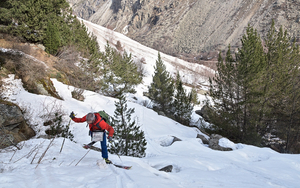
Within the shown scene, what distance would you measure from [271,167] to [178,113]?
16.3m

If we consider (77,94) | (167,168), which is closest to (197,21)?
(77,94)

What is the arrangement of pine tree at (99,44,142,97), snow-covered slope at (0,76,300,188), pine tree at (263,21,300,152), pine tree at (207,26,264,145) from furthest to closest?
pine tree at (99,44,142,97)
pine tree at (263,21,300,152)
pine tree at (207,26,264,145)
snow-covered slope at (0,76,300,188)

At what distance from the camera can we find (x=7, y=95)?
29.3 ft

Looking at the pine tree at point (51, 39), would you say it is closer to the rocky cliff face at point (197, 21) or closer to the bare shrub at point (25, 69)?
the bare shrub at point (25, 69)

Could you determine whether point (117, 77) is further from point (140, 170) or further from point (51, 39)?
point (140, 170)

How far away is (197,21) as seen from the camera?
143 metres

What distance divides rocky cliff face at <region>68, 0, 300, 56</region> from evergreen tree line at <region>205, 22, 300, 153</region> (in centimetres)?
9729

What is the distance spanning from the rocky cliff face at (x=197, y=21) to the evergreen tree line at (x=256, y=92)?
9729 cm

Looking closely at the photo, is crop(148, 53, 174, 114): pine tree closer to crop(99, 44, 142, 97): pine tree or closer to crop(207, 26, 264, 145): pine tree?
crop(99, 44, 142, 97): pine tree

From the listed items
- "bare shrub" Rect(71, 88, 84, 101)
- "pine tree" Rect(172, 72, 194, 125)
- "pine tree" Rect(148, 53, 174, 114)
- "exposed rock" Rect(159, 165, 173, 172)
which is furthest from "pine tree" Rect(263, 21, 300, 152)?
"bare shrub" Rect(71, 88, 84, 101)

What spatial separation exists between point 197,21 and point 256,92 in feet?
485

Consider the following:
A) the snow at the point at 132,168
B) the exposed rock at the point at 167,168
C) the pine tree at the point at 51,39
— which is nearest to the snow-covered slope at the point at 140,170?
the snow at the point at 132,168

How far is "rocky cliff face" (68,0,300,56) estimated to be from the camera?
345 ft

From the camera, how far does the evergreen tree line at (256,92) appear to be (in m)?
12.2
